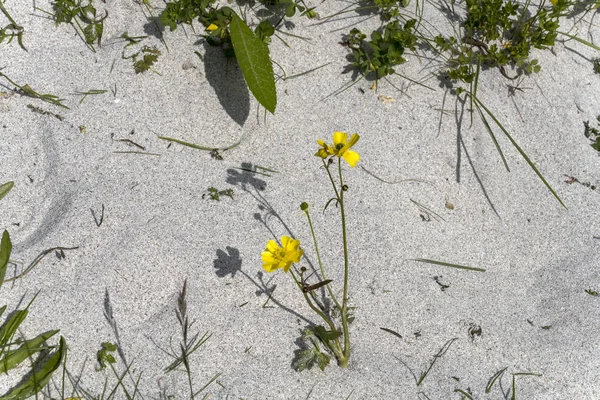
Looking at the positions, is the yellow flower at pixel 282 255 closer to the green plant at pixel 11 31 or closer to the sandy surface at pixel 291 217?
the sandy surface at pixel 291 217

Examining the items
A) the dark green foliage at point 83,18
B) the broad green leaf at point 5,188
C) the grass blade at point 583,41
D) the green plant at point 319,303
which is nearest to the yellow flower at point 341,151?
the green plant at point 319,303

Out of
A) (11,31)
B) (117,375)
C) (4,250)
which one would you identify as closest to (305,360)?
→ (117,375)

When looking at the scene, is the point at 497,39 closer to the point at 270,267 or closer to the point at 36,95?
the point at 270,267

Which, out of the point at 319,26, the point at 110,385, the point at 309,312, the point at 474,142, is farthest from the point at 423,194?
the point at 110,385

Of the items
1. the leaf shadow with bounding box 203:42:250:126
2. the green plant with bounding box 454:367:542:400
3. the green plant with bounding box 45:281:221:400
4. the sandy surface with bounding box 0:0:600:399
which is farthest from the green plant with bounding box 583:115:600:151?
the green plant with bounding box 45:281:221:400

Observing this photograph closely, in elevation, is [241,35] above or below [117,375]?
above

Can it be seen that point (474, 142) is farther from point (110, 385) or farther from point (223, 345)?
point (110, 385)

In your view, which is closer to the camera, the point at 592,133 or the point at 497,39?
the point at 592,133
